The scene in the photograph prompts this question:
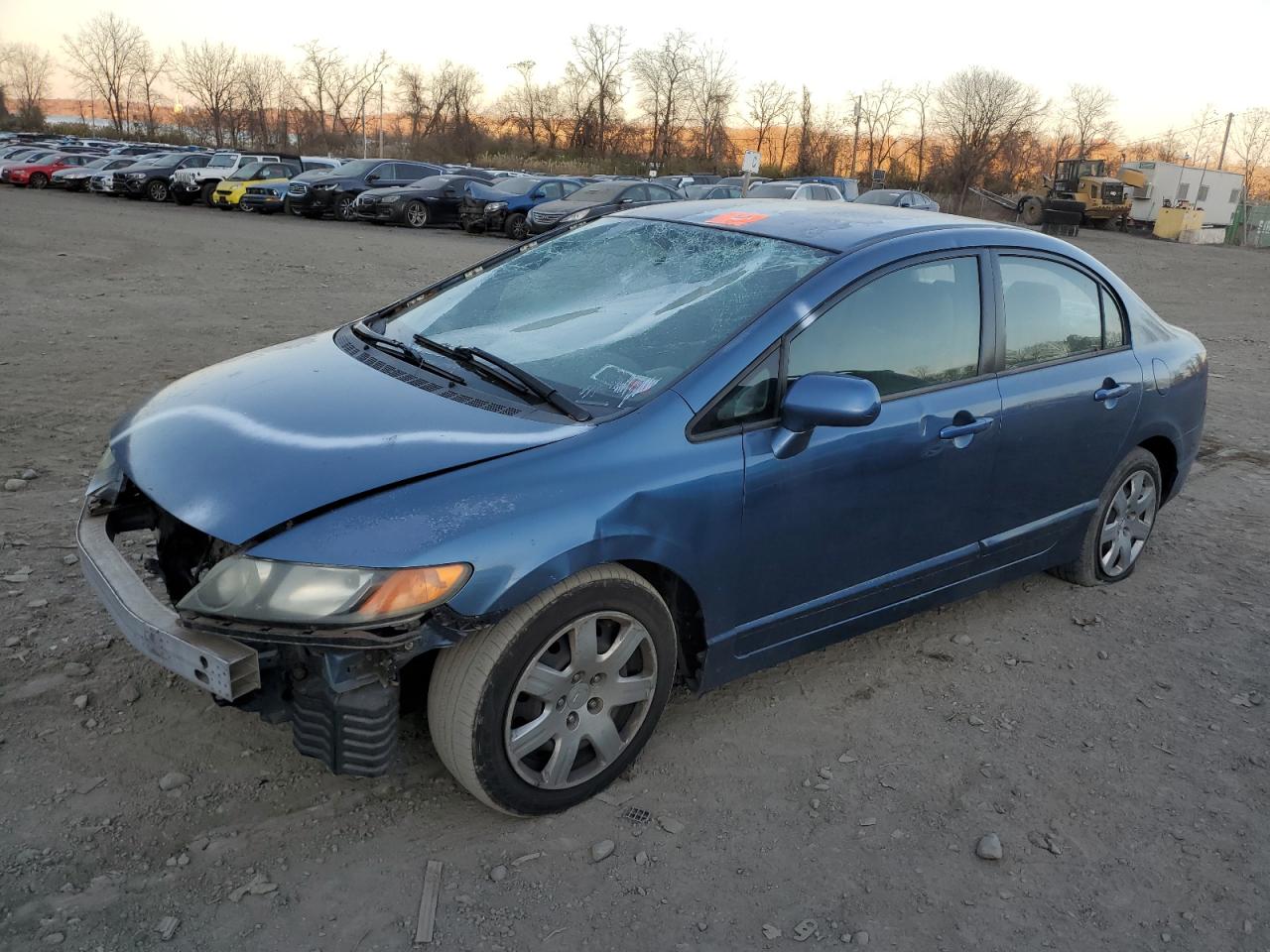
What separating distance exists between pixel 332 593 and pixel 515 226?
2063 cm

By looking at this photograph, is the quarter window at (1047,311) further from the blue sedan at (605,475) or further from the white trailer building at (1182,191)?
the white trailer building at (1182,191)

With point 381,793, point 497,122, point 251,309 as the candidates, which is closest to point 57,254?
point 251,309

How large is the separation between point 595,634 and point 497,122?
80883 millimetres

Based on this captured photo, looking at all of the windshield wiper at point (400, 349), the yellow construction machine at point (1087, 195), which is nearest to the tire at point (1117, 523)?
the windshield wiper at point (400, 349)

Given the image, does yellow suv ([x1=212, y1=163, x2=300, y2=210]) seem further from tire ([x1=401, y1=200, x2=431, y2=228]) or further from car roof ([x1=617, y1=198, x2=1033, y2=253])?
car roof ([x1=617, y1=198, x2=1033, y2=253])

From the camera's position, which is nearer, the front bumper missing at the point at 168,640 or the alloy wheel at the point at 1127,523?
the front bumper missing at the point at 168,640

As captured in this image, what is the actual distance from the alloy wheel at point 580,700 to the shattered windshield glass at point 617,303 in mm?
655

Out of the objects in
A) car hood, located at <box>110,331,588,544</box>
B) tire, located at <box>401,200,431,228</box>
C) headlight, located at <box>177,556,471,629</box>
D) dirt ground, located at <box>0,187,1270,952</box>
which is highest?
car hood, located at <box>110,331,588,544</box>

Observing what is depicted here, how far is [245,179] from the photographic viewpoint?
2592 centimetres

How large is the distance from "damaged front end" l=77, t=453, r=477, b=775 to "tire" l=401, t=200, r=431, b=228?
21902 millimetres

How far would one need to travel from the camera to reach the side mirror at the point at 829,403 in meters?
2.81

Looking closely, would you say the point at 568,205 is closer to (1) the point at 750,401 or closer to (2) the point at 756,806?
(1) the point at 750,401

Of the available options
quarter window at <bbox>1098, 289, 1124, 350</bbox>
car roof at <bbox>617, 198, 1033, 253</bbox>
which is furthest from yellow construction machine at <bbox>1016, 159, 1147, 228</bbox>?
car roof at <bbox>617, 198, 1033, 253</bbox>

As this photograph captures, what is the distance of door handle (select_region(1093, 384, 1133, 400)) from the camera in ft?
13.1
